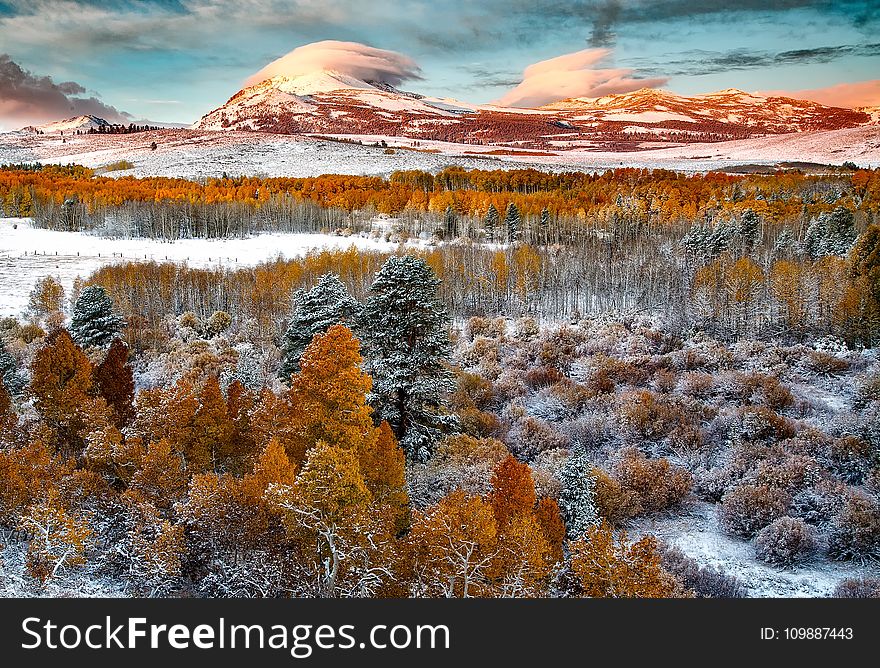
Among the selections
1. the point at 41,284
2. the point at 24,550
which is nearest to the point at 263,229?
the point at 41,284

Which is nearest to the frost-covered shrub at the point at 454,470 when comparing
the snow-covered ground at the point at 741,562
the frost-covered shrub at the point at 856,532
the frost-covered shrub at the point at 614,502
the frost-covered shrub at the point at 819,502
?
the frost-covered shrub at the point at 614,502

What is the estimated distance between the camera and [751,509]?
82.6 feet

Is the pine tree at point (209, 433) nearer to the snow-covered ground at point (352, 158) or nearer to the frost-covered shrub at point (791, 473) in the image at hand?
the frost-covered shrub at point (791, 473)

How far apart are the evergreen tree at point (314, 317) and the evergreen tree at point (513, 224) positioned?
74.1 metres

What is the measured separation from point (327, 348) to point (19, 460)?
48.4ft

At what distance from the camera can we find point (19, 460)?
22.2m

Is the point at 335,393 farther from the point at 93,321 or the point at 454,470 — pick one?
the point at 93,321

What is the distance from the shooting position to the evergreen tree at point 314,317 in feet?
93.9

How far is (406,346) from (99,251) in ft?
279

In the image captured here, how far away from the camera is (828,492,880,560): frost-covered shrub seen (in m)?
22.8

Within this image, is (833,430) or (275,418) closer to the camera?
(275,418)

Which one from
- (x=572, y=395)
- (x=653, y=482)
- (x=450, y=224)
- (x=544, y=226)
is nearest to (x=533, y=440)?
(x=572, y=395)

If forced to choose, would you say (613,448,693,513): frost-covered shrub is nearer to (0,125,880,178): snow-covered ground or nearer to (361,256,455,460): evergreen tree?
(361,256,455,460): evergreen tree

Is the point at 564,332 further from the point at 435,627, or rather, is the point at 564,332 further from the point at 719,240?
the point at 435,627
